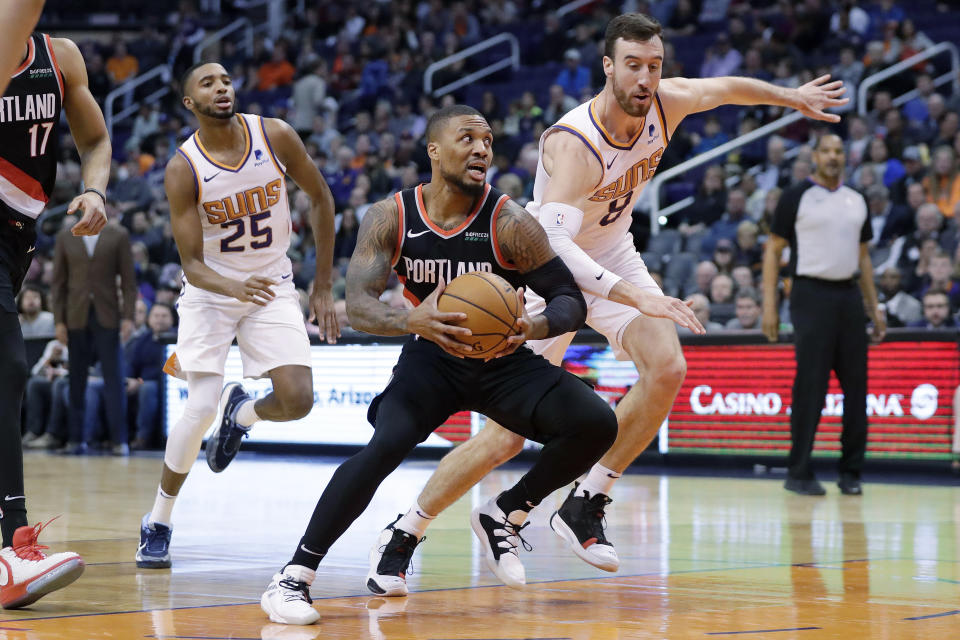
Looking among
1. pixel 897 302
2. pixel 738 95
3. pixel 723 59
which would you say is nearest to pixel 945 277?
pixel 897 302

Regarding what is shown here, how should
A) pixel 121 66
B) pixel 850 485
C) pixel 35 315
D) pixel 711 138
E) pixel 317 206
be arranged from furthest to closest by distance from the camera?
pixel 121 66 < pixel 711 138 < pixel 35 315 < pixel 850 485 < pixel 317 206

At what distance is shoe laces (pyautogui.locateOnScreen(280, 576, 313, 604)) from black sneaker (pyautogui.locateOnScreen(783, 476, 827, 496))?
19.7 feet

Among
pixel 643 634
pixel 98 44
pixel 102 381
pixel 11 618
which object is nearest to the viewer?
pixel 643 634

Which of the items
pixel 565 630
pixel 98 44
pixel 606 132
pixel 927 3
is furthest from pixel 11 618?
pixel 98 44

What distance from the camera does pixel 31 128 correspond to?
16.7 feet

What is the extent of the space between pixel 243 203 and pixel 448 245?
5.58 ft

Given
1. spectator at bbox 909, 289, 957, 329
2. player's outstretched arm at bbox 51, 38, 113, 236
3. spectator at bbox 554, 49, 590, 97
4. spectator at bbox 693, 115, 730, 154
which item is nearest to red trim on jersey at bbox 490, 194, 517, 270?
player's outstretched arm at bbox 51, 38, 113, 236

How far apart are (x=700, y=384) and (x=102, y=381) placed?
21.6 ft

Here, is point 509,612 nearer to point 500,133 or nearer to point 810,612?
point 810,612

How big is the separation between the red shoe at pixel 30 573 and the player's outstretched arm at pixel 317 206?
6.71 feet

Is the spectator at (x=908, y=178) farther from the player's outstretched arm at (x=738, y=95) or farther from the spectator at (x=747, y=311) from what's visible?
the player's outstretched arm at (x=738, y=95)

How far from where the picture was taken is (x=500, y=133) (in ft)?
58.1

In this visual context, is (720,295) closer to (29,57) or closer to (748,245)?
(748,245)

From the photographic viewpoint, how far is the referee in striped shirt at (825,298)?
32.3 feet
